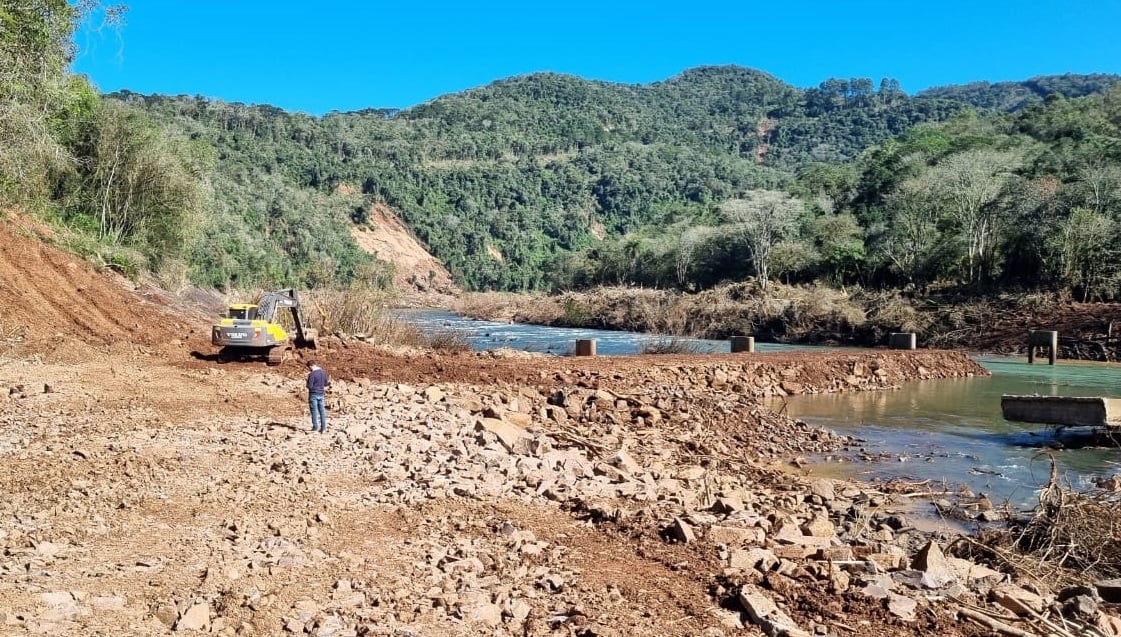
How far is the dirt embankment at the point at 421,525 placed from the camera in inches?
226

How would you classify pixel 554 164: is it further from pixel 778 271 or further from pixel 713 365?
pixel 713 365

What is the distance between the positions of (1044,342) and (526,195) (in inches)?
4099

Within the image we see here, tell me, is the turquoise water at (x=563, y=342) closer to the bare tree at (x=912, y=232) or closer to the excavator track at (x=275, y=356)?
the bare tree at (x=912, y=232)

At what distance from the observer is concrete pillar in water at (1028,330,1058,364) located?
32.8 metres

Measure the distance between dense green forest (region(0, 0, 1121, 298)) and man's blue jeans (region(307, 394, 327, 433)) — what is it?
12.9 meters

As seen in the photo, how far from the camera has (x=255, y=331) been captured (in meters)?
15.8

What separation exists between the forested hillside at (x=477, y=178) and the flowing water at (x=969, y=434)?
115ft

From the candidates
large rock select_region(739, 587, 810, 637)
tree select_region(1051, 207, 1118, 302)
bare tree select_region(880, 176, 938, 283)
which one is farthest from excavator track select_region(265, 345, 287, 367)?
bare tree select_region(880, 176, 938, 283)

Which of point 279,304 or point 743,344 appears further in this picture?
point 743,344

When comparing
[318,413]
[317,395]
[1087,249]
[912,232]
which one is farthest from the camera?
[912,232]

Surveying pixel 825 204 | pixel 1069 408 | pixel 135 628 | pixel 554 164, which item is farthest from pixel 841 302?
pixel 554 164

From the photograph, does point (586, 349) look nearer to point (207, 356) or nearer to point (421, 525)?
point (207, 356)

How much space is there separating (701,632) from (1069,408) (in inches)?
529

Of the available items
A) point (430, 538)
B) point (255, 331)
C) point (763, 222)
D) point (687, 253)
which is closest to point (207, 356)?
point (255, 331)
